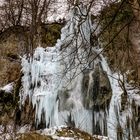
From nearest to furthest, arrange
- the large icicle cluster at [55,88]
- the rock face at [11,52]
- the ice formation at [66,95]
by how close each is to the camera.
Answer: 1. the ice formation at [66,95]
2. the large icicle cluster at [55,88]
3. the rock face at [11,52]

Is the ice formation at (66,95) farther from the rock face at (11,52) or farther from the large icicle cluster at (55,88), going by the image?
the rock face at (11,52)

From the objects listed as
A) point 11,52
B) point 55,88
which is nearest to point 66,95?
point 55,88

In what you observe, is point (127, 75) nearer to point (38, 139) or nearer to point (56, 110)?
point (56, 110)

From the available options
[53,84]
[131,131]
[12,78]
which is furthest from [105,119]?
[12,78]

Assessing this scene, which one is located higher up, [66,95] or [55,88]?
[55,88]

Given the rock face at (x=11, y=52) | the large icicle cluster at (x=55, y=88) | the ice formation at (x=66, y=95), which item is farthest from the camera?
the rock face at (x=11, y=52)

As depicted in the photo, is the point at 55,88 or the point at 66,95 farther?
the point at 55,88

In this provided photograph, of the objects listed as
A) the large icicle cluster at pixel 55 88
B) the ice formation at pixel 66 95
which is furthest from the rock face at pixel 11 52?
the ice formation at pixel 66 95

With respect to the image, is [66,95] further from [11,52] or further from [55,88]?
[11,52]

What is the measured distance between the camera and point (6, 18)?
61.8 feet

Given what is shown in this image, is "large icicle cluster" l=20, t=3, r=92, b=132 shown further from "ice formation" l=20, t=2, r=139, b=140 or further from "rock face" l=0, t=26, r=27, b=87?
"rock face" l=0, t=26, r=27, b=87

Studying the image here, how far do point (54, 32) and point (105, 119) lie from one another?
7.17 meters

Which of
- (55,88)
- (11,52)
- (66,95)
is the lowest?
(66,95)

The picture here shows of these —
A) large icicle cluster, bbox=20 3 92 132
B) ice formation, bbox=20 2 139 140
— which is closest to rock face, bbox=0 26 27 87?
large icicle cluster, bbox=20 3 92 132
